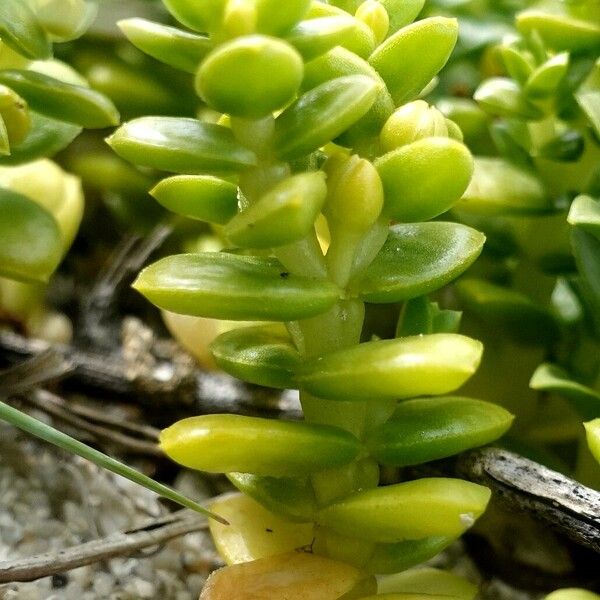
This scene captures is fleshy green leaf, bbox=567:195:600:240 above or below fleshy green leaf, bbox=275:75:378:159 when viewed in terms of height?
below

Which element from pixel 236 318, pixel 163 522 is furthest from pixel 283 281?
pixel 163 522

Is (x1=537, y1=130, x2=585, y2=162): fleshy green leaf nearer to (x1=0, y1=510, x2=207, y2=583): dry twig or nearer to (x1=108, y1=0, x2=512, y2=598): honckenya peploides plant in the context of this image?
(x1=108, y1=0, x2=512, y2=598): honckenya peploides plant

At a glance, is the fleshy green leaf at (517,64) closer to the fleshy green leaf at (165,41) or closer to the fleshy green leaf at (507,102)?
the fleshy green leaf at (507,102)

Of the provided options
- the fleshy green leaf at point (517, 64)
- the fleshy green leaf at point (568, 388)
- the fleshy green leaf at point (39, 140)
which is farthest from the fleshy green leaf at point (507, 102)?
the fleshy green leaf at point (39, 140)

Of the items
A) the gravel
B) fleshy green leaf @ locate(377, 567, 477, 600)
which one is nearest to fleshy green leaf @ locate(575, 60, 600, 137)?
fleshy green leaf @ locate(377, 567, 477, 600)

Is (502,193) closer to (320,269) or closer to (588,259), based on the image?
(588,259)

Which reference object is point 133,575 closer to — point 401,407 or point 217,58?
point 401,407
